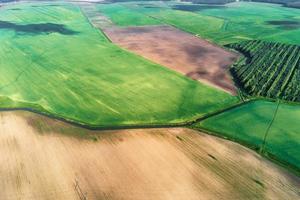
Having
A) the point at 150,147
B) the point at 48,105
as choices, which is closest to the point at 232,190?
the point at 150,147

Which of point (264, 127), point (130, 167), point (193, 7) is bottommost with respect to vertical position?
point (130, 167)

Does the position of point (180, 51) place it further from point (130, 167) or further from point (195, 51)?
point (130, 167)

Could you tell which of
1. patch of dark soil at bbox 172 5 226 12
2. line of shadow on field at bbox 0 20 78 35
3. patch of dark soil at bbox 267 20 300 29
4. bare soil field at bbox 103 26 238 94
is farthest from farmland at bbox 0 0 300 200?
patch of dark soil at bbox 172 5 226 12

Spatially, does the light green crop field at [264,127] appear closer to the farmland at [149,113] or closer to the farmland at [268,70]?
the farmland at [149,113]

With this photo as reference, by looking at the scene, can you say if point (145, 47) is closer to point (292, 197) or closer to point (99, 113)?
point (99, 113)

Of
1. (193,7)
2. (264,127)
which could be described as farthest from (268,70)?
(193,7)
